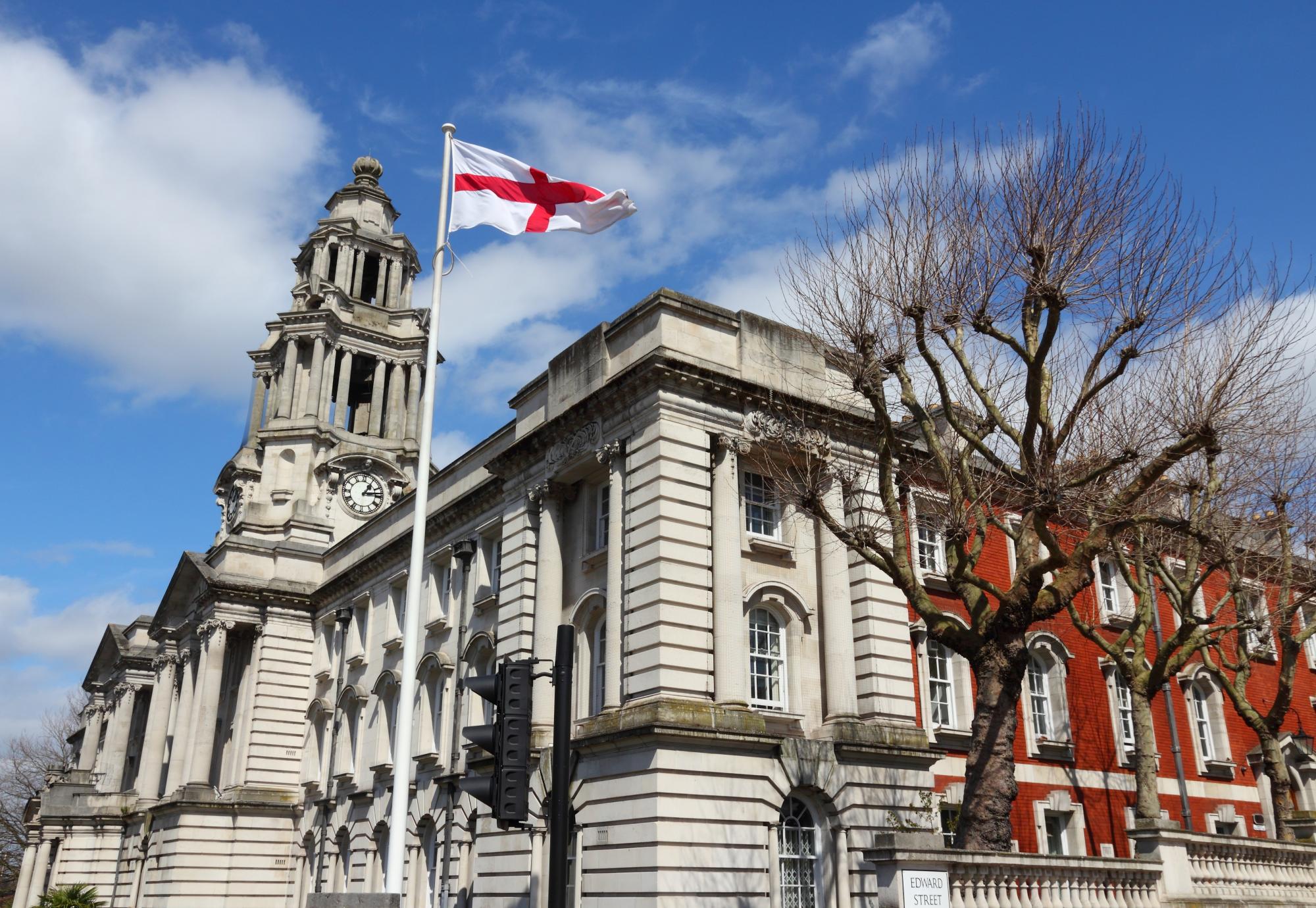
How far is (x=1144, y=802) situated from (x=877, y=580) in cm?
742

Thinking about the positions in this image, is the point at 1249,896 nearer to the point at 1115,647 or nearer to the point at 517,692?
the point at 1115,647

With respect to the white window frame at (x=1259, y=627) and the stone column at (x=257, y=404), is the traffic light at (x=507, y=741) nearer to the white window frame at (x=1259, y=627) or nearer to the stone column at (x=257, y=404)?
the white window frame at (x=1259, y=627)

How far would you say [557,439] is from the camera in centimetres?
2775

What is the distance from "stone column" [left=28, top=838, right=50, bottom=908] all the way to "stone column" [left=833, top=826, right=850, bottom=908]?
43.4m

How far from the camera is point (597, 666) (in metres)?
26.2

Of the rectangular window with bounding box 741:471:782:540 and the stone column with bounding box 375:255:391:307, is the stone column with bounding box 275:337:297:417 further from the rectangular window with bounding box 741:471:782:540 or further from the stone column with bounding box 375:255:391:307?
the rectangular window with bounding box 741:471:782:540

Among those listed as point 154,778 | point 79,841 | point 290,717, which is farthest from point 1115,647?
point 79,841

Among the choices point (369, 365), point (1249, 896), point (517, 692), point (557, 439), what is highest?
point (369, 365)

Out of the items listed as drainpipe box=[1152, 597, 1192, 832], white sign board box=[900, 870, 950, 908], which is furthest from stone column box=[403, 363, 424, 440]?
white sign board box=[900, 870, 950, 908]

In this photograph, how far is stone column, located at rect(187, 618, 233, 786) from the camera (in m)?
42.7

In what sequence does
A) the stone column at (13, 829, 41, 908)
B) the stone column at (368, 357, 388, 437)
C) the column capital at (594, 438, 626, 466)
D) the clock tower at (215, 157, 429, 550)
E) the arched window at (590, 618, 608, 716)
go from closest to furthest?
the column capital at (594, 438, 626, 466), the arched window at (590, 618, 608, 716), the clock tower at (215, 157, 429, 550), the stone column at (13, 829, 41, 908), the stone column at (368, 357, 388, 437)

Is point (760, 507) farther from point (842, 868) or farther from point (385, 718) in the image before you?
point (385, 718)

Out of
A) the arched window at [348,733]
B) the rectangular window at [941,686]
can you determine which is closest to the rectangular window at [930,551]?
the rectangular window at [941,686]

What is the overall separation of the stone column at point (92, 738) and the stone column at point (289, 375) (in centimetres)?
2463
